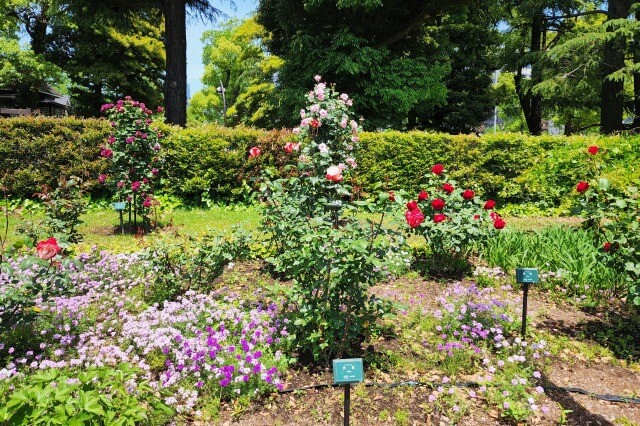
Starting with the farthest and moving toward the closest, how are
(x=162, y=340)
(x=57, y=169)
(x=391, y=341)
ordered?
(x=57, y=169) → (x=391, y=341) → (x=162, y=340)

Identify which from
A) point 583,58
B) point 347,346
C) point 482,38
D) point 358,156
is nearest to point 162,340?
point 347,346

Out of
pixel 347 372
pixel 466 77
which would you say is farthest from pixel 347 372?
pixel 466 77

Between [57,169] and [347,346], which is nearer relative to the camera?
[347,346]

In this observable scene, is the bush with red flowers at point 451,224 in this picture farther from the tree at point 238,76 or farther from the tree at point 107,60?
the tree at point 107,60

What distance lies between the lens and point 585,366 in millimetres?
2896

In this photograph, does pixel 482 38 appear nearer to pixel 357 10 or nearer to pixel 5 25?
pixel 357 10

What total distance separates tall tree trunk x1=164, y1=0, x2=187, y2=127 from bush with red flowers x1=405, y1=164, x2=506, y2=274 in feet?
26.0

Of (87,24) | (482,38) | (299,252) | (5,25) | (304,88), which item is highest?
(5,25)

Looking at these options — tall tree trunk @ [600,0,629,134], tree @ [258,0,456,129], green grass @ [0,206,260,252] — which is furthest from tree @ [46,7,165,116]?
tall tree trunk @ [600,0,629,134]

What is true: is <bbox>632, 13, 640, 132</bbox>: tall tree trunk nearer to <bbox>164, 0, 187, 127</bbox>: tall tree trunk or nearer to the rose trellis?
<bbox>164, 0, 187, 127</bbox>: tall tree trunk

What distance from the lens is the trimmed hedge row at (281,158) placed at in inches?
303

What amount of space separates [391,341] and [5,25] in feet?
80.1

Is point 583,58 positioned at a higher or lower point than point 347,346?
higher

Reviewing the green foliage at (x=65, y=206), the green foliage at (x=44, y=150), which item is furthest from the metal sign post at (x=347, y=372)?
the green foliage at (x=44, y=150)
